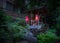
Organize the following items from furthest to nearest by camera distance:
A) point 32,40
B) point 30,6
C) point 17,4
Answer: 1. point 32,40
2. point 30,6
3. point 17,4

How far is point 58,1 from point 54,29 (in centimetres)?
29

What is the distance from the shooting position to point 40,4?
2.24 metres

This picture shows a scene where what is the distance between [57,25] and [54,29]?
11 centimetres

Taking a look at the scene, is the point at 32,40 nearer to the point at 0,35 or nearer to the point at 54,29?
the point at 0,35

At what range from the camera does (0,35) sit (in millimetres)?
2812

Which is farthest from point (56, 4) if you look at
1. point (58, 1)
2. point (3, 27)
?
point (3, 27)

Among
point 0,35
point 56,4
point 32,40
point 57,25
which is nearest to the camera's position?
point 57,25

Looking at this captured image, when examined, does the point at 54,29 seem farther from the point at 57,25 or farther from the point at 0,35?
the point at 0,35

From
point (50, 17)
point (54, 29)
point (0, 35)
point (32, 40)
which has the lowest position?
point (32, 40)

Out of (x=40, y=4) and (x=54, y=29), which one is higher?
(x=40, y=4)

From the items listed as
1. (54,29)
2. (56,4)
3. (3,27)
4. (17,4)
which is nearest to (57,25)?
(54,29)

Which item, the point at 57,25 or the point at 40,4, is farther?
the point at 40,4

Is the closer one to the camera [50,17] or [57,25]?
[57,25]

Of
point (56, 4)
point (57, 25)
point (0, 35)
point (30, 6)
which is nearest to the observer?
point (57, 25)
